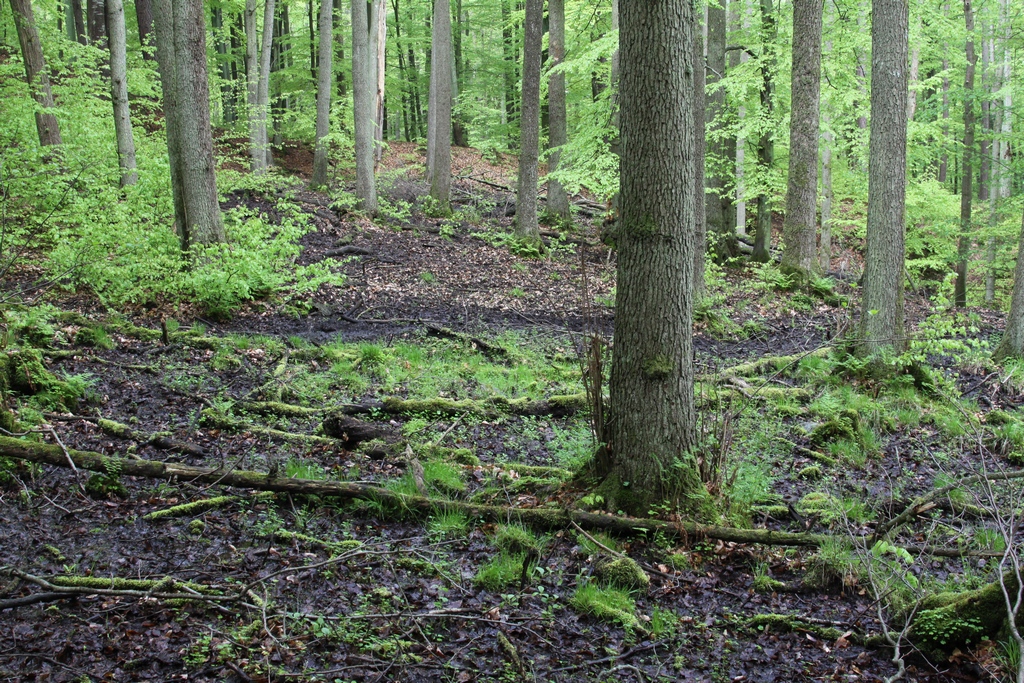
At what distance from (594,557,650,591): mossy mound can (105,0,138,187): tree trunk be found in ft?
38.8

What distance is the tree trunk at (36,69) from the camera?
40.1ft

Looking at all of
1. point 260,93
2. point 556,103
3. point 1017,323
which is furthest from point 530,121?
point 1017,323

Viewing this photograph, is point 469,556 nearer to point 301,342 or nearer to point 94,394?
point 94,394

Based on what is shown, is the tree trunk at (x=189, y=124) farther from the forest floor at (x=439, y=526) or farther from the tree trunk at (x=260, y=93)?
the tree trunk at (x=260, y=93)

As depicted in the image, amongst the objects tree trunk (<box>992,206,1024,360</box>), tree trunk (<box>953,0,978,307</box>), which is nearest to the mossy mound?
tree trunk (<box>992,206,1024,360</box>)

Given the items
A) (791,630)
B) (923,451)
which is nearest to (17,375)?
(791,630)

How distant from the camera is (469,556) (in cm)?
419

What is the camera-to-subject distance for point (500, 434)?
21.5 feet

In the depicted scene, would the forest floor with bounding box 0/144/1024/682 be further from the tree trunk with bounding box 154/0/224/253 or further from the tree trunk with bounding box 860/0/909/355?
the tree trunk with bounding box 154/0/224/253

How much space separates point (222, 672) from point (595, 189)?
13.8m

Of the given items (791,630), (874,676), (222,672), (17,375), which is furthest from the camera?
(17,375)

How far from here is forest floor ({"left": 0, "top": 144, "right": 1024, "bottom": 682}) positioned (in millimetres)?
3180

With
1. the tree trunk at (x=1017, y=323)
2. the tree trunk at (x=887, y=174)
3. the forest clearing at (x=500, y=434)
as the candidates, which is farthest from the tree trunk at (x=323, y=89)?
the tree trunk at (x=1017, y=323)

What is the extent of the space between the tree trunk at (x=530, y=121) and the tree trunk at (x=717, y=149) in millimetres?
4010
